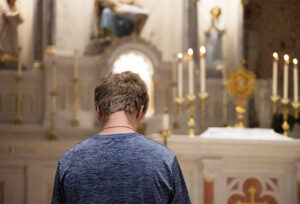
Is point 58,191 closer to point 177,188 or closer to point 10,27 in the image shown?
point 177,188

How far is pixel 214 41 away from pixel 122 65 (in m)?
1.70

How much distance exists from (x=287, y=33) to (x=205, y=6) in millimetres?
2078

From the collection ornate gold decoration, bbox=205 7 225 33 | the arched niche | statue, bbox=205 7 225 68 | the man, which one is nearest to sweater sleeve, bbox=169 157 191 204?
the man

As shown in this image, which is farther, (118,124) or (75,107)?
(75,107)

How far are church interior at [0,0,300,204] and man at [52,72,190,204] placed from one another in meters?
3.92

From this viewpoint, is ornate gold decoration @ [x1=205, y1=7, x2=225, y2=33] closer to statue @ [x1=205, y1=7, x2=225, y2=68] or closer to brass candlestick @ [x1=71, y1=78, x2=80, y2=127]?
statue @ [x1=205, y1=7, x2=225, y2=68]

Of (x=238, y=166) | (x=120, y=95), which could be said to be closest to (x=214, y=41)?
(x=238, y=166)

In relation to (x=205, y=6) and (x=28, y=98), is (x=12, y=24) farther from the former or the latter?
(x=205, y=6)

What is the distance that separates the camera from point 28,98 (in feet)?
24.5

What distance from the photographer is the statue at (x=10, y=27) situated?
7.67 meters

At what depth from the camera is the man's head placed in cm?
164

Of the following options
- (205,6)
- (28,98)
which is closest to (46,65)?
(28,98)

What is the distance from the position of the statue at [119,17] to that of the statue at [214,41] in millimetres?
1117

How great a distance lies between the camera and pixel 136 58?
7.64 m
